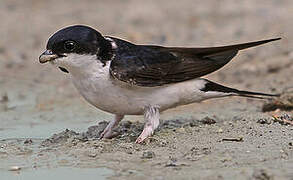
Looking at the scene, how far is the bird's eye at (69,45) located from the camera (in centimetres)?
561

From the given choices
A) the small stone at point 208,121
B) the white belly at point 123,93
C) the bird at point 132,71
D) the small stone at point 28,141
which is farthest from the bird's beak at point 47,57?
the small stone at point 208,121

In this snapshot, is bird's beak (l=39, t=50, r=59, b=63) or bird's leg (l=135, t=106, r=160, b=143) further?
bird's leg (l=135, t=106, r=160, b=143)

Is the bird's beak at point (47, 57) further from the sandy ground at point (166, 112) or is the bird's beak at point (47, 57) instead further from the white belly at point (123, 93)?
the sandy ground at point (166, 112)

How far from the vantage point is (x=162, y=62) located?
6094 millimetres

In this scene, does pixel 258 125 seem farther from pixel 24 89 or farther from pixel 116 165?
pixel 24 89

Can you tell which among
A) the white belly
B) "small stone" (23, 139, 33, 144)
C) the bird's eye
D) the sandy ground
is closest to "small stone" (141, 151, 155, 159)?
the sandy ground

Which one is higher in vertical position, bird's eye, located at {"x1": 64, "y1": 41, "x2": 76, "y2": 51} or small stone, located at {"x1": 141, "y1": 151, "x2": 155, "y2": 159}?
bird's eye, located at {"x1": 64, "y1": 41, "x2": 76, "y2": 51}

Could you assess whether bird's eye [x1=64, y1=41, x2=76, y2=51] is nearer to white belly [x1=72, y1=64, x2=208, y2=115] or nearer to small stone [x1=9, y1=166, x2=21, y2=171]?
white belly [x1=72, y1=64, x2=208, y2=115]

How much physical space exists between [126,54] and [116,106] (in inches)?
17.0

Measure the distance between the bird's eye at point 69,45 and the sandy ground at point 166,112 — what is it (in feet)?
2.41

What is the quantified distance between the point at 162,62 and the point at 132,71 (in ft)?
1.27

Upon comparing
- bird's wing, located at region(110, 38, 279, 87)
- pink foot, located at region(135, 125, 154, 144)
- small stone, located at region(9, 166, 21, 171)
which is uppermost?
bird's wing, located at region(110, 38, 279, 87)

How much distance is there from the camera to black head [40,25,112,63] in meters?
5.60

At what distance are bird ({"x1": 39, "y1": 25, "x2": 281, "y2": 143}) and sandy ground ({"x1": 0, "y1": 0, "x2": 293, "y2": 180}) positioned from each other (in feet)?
0.90
